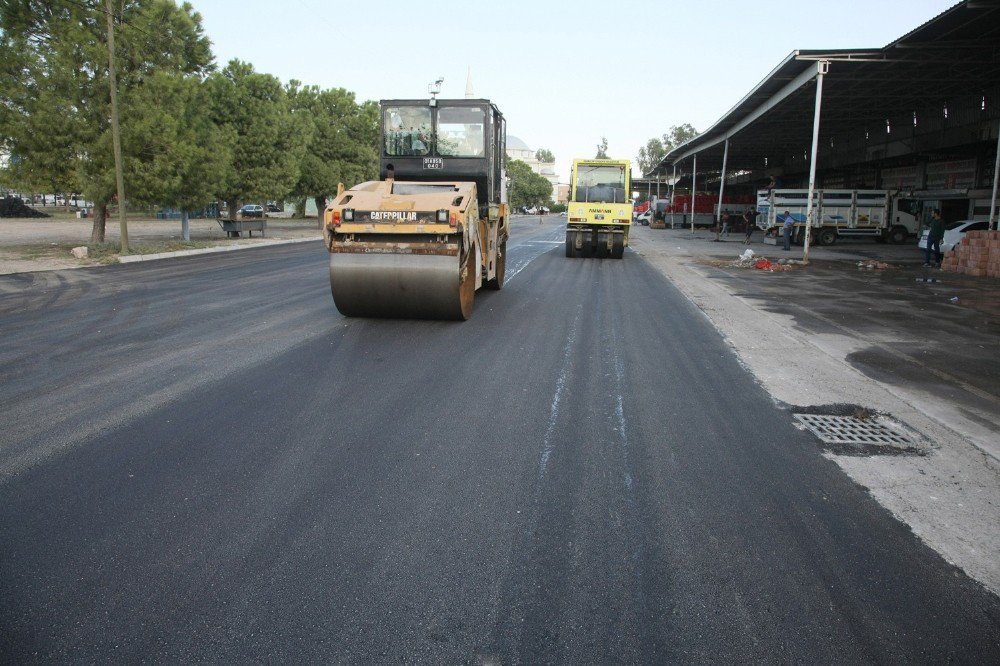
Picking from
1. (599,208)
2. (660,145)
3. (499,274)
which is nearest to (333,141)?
(599,208)

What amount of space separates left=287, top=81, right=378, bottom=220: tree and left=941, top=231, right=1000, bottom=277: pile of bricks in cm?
3059

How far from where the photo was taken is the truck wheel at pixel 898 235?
34.4 metres

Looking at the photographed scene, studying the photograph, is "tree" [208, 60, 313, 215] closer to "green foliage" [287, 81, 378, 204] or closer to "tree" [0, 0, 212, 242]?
"tree" [0, 0, 212, 242]

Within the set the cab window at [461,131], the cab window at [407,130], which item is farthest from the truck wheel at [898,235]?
the cab window at [407,130]

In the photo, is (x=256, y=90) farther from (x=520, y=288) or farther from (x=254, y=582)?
(x=254, y=582)

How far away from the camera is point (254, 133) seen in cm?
3042

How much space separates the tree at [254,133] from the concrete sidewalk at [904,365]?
2057 cm

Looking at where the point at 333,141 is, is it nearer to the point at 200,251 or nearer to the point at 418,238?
the point at 200,251

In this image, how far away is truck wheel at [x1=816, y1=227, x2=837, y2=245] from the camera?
33.6 m

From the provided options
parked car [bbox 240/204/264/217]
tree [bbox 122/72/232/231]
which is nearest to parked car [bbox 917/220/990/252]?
tree [bbox 122/72/232/231]

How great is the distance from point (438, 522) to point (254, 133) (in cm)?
3019

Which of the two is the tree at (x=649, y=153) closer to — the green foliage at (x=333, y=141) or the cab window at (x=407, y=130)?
the green foliage at (x=333, y=141)

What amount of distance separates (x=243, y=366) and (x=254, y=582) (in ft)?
14.8

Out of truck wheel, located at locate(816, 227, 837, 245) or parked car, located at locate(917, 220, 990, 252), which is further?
truck wheel, located at locate(816, 227, 837, 245)
